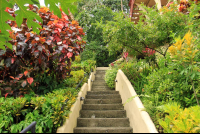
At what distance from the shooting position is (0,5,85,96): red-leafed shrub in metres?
2.33

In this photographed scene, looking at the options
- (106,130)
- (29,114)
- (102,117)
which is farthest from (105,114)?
(29,114)

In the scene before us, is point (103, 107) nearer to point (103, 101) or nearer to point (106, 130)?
point (103, 101)

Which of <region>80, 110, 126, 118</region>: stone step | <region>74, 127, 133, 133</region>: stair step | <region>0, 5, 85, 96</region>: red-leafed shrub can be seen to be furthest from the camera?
<region>80, 110, 126, 118</region>: stone step

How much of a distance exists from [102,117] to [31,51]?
266 centimetres

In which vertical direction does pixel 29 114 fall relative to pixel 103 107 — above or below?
above

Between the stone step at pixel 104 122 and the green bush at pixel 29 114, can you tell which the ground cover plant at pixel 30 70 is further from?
the stone step at pixel 104 122

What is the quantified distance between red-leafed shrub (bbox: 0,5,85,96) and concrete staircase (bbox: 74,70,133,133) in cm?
163

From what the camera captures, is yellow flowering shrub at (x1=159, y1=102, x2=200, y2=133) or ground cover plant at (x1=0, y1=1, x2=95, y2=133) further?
ground cover plant at (x1=0, y1=1, x2=95, y2=133)

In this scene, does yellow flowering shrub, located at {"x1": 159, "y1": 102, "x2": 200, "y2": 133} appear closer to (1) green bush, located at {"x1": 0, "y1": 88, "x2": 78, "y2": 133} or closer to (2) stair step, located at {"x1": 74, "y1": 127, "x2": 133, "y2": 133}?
(2) stair step, located at {"x1": 74, "y1": 127, "x2": 133, "y2": 133}

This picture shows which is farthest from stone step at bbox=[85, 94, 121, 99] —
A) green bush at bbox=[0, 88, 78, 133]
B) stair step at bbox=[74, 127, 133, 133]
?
green bush at bbox=[0, 88, 78, 133]

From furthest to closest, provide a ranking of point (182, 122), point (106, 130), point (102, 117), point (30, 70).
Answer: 1. point (102, 117)
2. point (106, 130)
3. point (30, 70)
4. point (182, 122)

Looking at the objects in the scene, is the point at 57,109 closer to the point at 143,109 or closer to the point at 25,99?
the point at 25,99

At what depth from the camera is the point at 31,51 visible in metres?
2.33

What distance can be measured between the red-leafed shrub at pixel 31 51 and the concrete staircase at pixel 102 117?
1.63 metres
